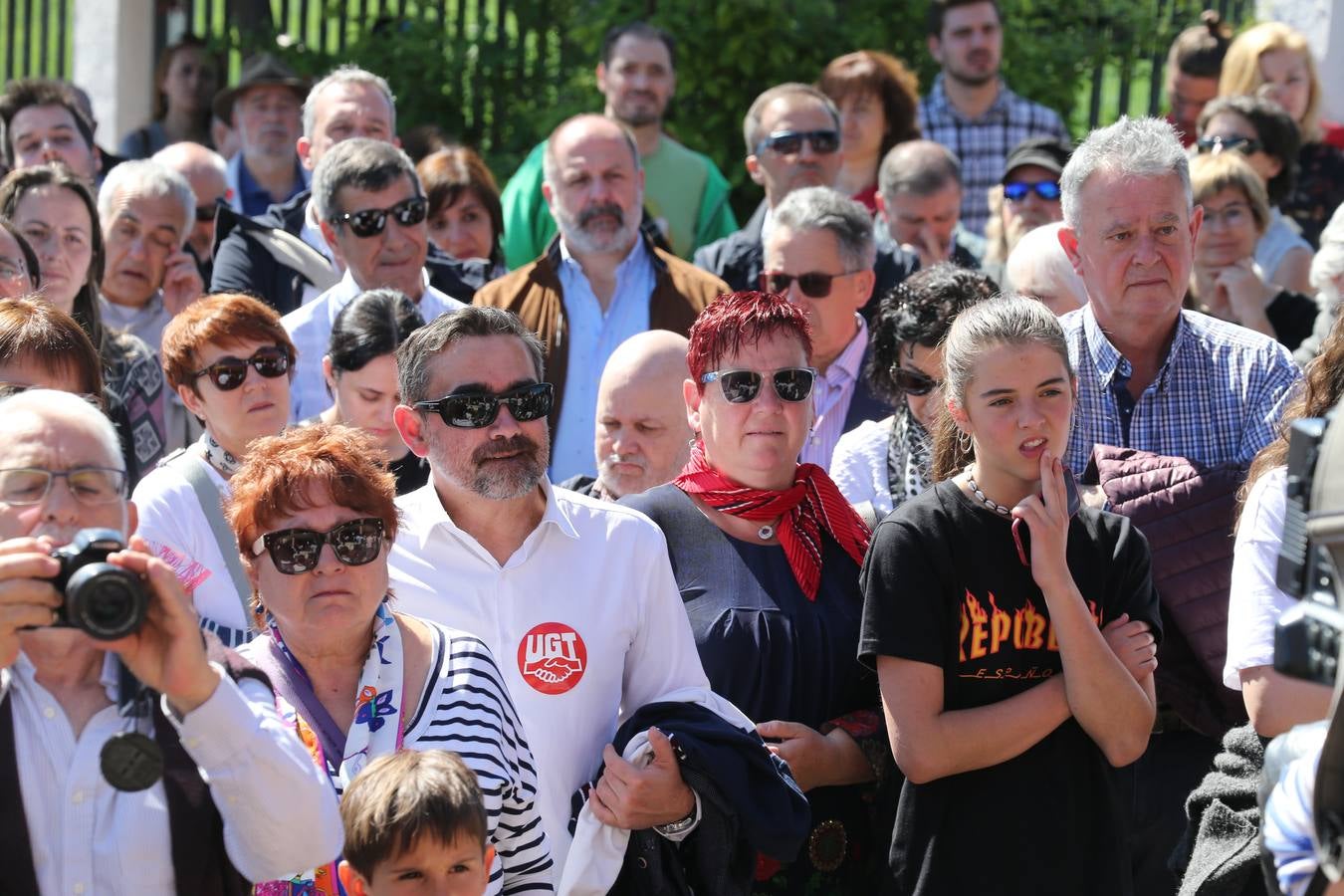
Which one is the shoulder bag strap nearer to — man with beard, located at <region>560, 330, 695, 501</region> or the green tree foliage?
man with beard, located at <region>560, 330, 695, 501</region>

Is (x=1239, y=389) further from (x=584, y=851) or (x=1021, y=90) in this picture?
(x=1021, y=90)

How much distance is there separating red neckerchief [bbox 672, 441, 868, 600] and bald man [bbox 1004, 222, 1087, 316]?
1.55 meters

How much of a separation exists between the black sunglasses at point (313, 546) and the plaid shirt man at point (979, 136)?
5538mm

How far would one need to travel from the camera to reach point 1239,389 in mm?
4789

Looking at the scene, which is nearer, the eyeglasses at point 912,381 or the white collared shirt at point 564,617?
the white collared shirt at point 564,617

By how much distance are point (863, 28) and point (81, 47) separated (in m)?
5.89

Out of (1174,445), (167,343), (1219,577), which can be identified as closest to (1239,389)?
(1174,445)

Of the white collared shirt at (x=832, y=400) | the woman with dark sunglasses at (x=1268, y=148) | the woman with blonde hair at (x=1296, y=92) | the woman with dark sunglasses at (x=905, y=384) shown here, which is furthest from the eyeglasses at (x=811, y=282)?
the woman with blonde hair at (x=1296, y=92)

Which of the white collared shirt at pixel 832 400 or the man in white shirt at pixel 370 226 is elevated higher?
the man in white shirt at pixel 370 226

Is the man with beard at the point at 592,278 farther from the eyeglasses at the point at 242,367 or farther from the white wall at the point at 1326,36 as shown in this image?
the white wall at the point at 1326,36

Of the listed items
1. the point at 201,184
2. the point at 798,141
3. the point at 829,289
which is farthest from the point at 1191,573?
the point at 201,184

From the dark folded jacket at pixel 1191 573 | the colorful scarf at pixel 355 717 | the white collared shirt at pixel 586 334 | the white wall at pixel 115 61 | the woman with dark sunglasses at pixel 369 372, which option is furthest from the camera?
the white wall at pixel 115 61

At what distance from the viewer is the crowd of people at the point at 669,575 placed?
2980 mm

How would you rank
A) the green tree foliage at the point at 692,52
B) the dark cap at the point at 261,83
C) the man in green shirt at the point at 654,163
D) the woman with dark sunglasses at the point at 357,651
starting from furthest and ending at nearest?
the green tree foliage at the point at 692,52 → the dark cap at the point at 261,83 → the man in green shirt at the point at 654,163 → the woman with dark sunglasses at the point at 357,651
